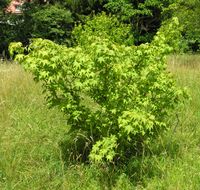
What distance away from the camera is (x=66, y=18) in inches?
968

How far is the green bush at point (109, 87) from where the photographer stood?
420cm

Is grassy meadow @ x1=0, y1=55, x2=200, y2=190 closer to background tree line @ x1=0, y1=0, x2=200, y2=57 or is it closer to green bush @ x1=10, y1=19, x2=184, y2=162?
green bush @ x1=10, y1=19, x2=184, y2=162

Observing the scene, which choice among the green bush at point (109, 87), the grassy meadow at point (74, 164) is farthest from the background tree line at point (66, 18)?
the green bush at point (109, 87)

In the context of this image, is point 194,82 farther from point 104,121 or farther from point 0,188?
point 0,188

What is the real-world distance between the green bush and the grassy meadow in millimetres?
256

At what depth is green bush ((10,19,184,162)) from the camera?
165 inches

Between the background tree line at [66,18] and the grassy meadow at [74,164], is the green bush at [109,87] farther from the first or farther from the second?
the background tree line at [66,18]

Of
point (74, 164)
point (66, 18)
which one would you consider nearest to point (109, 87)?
point (74, 164)

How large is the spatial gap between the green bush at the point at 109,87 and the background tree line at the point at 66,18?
18258 mm

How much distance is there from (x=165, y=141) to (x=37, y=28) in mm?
20749

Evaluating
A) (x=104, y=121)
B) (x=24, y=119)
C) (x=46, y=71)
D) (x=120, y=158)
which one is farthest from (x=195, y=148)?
(x=24, y=119)

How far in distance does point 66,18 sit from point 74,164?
67.9 feet

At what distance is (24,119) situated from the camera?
6062 millimetres

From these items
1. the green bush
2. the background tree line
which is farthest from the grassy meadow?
the background tree line
